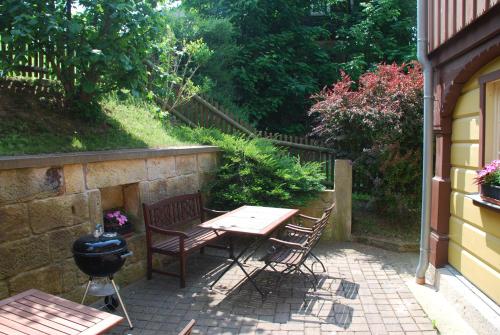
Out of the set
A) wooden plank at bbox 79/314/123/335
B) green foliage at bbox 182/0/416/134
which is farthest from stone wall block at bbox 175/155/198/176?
Answer: green foliage at bbox 182/0/416/134

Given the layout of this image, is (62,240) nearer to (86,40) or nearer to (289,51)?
(86,40)

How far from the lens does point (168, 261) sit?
5586mm

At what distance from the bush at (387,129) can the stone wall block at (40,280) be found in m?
4.92

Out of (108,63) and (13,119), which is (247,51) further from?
(13,119)

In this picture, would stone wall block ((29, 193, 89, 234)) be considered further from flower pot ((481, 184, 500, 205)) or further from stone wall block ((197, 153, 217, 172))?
flower pot ((481, 184, 500, 205))

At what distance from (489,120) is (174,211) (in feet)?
12.7

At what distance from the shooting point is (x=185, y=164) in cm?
598

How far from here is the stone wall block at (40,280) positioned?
11.6ft

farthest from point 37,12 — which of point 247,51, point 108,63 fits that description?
point 247,51

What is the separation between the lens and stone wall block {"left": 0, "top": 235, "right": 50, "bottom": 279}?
3465 millimetres

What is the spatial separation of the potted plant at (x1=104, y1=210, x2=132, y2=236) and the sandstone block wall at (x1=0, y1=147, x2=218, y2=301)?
0.11 metres

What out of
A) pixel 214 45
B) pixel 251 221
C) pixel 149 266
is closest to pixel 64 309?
pixel 149 266

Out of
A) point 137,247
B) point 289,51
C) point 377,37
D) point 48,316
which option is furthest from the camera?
point 377,37

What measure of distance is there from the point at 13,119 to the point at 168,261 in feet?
8.71
